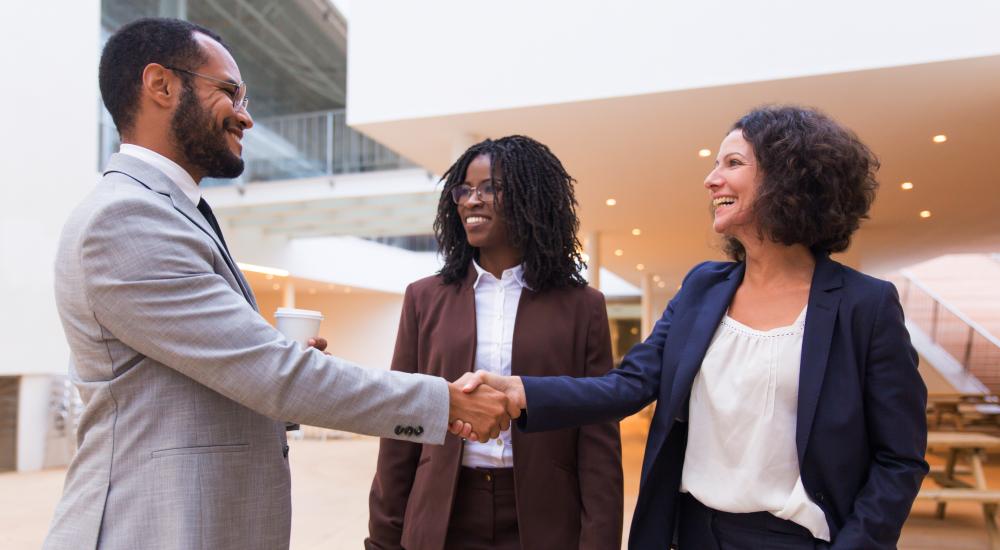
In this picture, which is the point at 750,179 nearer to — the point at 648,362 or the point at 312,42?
the point at 648,362

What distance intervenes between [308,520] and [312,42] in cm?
1412

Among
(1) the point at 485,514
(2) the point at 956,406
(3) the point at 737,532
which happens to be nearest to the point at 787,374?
(3) the point at 737,532

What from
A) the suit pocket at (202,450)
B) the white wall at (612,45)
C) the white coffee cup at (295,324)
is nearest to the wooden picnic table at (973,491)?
the white wall at (612,45)

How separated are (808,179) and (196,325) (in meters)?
1.31

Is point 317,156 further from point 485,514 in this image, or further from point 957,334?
point 957,334

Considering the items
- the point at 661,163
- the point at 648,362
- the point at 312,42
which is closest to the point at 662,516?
the point at 648,362

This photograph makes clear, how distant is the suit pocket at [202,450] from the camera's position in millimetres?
1360

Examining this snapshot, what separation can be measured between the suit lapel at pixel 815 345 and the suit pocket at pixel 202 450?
1136 mm

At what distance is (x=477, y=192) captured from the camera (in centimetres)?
205

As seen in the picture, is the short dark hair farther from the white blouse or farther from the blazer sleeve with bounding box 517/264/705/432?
the white blouse

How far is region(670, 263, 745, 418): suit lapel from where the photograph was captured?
1.63 m

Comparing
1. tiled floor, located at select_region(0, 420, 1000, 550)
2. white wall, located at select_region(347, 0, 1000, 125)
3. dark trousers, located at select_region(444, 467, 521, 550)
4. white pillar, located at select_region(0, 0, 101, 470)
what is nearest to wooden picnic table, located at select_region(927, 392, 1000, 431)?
tiled floor, located at select_region(0, 420, 1000, 550)

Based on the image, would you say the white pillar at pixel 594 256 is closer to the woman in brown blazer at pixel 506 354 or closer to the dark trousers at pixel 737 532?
the woman in brown blazer at pixel 506 354

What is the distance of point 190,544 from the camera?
1359 mm
